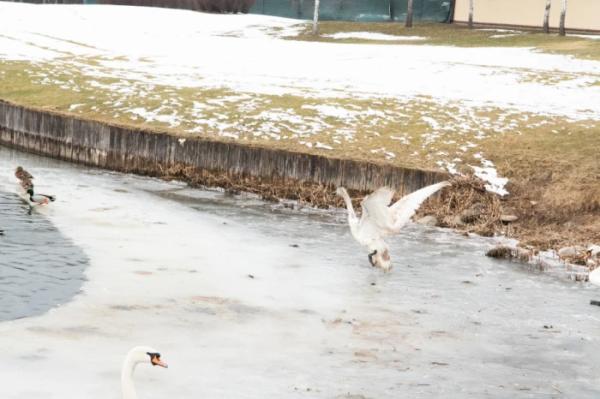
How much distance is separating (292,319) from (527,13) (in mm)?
47972

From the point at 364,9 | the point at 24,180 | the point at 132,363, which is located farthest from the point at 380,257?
the point at 364,9

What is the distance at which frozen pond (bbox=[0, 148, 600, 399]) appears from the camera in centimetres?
1251

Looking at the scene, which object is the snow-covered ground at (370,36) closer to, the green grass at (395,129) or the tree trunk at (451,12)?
the tree trunk at (451,12)

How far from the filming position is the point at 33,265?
17.4 meters

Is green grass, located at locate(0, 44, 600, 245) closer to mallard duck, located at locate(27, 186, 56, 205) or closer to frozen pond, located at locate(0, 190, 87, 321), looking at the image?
mallard duck, located at locate(27, 186, 56, 205)

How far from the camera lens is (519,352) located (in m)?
14.3

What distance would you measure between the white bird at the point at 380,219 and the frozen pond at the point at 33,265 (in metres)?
4.63

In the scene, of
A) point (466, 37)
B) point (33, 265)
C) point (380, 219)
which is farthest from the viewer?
point (466, 37)

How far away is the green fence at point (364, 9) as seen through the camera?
2552 inches

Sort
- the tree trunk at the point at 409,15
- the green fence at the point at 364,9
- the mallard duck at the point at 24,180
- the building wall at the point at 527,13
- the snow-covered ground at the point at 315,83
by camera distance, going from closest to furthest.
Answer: the mallard duck at the point at 24,180 < the snow-covered ground at the point at 315,83 < the building wall at the point at 527,13 < the tree trunk at the point at 409,15 < the green fence at the point at 364,9

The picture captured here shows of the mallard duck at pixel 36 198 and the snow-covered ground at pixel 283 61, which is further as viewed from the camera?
the snow-covered ground at pixel 283 61

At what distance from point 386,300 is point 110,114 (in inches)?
656

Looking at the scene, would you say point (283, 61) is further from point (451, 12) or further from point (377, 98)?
point (451, 12)

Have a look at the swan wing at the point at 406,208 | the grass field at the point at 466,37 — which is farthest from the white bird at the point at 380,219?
the grass field at the point at 466,37
